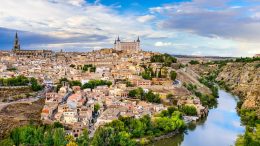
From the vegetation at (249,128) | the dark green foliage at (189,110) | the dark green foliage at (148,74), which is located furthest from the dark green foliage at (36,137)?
the dark green foliage at (148,74)

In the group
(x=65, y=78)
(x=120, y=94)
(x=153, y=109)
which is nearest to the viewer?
(x=153, y=109)

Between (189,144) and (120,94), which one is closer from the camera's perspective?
(189,144)

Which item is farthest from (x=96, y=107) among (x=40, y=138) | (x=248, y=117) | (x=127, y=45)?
(x=127, y=45)

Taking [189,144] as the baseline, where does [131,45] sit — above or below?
above

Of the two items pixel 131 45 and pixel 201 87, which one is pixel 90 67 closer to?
pixel 201 87

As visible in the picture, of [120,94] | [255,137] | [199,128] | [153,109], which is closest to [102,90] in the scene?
[120,94]

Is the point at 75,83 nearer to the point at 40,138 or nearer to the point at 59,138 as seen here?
the point at 40,138
